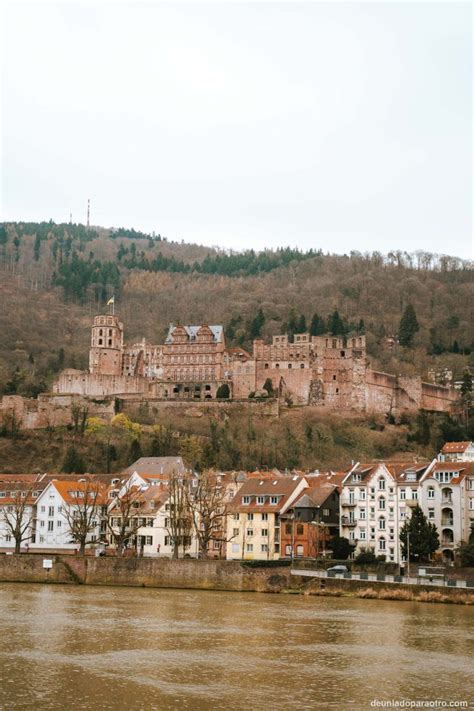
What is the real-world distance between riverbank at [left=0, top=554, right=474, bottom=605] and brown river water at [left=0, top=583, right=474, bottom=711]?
1.82m

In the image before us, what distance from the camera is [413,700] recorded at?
29.8m

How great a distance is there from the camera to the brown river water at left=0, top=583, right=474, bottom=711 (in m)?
29.9

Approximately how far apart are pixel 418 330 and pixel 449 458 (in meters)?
77.0

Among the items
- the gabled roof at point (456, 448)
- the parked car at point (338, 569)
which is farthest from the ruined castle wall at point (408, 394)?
the parked car at point (338, 569)

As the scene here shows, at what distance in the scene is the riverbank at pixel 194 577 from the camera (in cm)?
5514

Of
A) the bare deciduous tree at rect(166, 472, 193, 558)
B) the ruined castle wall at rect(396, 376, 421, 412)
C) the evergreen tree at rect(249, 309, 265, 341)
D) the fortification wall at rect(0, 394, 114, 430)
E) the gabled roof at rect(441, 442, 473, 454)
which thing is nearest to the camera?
the bare deciduous tree at rect(166, 472, 193, 558)

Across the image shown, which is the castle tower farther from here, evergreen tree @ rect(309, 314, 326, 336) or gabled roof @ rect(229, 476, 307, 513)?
gabled roof @ rect(229, 476, 307, 513)

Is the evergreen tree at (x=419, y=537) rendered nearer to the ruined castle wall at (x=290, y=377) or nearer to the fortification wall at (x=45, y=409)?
the fortification wall at (x=45, y=409)

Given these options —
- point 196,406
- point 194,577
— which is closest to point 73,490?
point 194,577

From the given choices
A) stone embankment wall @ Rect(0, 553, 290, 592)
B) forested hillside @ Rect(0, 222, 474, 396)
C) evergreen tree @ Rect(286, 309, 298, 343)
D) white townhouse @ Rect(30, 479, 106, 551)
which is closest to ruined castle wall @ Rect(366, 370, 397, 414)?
forested hillside @ Rect(0, 222, 474, 396)

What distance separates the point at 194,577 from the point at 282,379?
235 ft

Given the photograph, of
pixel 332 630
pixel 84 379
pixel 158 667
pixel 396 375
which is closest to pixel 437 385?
pixel 396 375

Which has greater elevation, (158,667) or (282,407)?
(282,407)

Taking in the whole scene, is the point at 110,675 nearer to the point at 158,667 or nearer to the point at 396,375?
the point at 158,667
